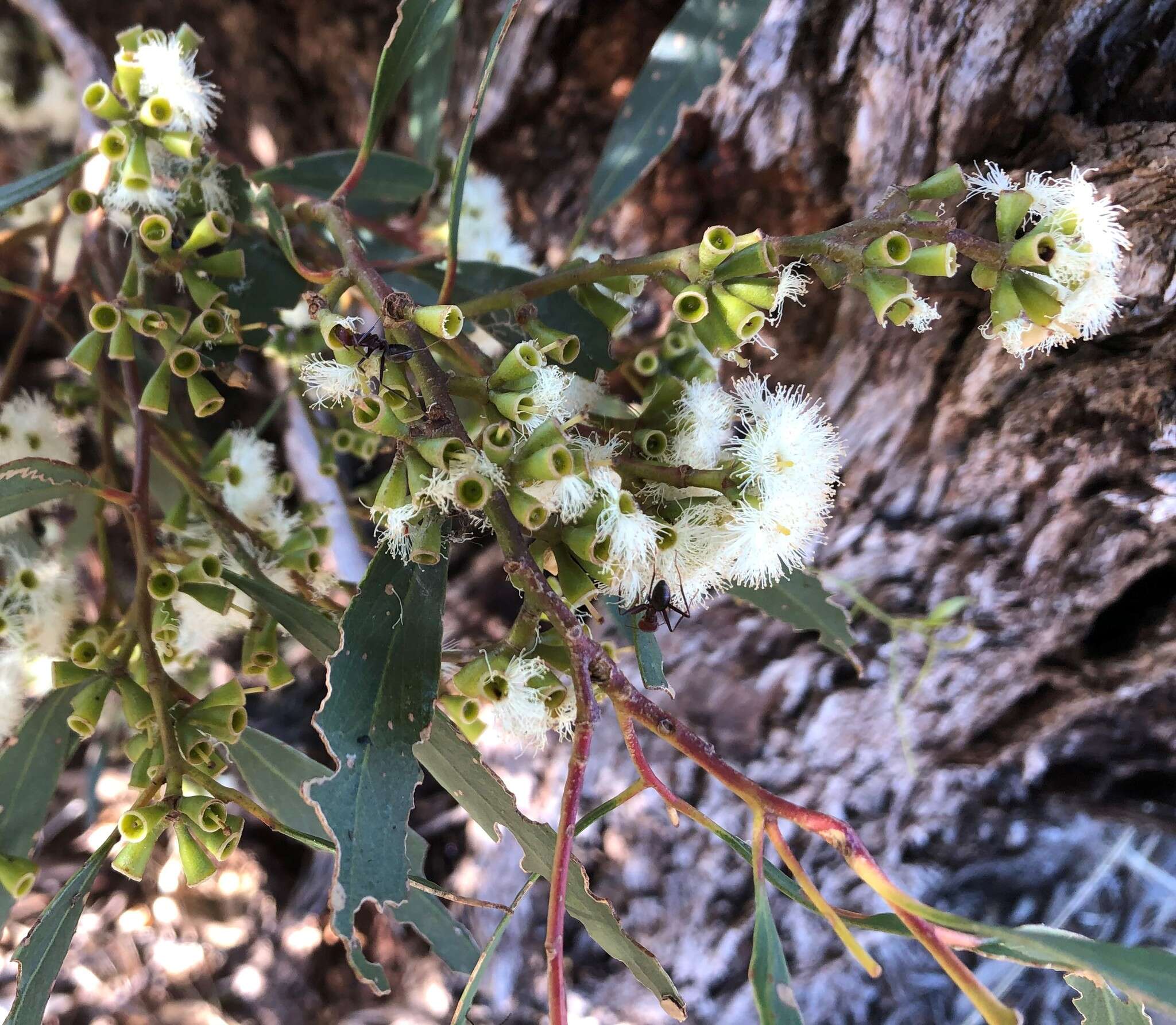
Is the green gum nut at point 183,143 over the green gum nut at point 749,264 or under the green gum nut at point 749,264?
over

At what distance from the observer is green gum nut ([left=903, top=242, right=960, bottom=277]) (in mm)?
565

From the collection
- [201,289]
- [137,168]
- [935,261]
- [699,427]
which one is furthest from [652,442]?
[137,168]

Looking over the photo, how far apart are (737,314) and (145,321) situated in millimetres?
547

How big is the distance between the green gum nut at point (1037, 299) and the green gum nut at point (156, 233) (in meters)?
0.74

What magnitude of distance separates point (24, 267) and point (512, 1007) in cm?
164

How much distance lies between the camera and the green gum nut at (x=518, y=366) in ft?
1.98

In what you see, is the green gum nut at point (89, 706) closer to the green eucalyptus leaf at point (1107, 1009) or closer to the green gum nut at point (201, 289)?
the green gum nut at point (201, 289)

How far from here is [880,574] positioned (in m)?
1.31

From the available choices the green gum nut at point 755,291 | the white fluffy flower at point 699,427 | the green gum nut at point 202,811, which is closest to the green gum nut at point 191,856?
the green gum nut at point 202,811

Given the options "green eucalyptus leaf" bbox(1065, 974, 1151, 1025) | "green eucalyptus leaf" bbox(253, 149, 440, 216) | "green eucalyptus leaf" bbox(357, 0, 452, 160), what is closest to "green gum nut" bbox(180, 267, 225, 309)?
"green eucalyptus leaf" bbox(357, 0, 452, 160)

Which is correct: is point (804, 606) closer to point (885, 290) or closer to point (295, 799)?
point (885, 290)

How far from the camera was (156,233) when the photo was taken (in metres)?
0.78

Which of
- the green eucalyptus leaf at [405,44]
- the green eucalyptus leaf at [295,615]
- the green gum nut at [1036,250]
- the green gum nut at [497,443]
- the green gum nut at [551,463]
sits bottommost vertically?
the green eucalyptus leaf at [295,615]


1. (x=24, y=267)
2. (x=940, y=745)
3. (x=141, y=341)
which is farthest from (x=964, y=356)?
(x=24, y=267)
